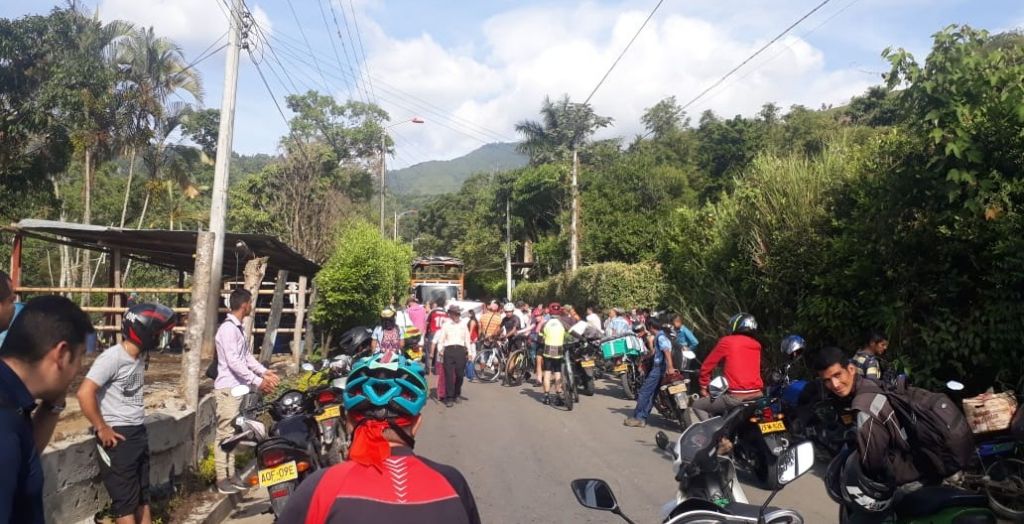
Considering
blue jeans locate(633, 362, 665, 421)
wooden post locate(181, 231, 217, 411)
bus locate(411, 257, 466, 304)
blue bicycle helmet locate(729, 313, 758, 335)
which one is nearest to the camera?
wooden post locate(181, 231, 217, 411)

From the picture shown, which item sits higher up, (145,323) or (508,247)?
(508,247)

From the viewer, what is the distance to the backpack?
11.8ft

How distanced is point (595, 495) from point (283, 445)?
9.66 ft

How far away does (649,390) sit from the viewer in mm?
11656

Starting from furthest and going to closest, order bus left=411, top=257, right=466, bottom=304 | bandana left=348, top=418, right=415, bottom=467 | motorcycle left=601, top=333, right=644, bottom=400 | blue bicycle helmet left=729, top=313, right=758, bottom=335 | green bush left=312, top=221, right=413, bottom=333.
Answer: bus left=411, top=257, right=466, bottom=304
green bush left=312, top=221, right=413, bottom=333
motorcycle left=601, top=333, right=644, bottom=400
blue bicycle helmet left=729, top=313, right=758, bottom=335
bandana left=348, top=418, right=415, bottom=467

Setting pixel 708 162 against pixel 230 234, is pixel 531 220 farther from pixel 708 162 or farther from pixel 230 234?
pixel 230 234

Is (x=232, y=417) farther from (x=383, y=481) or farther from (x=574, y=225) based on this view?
(x=574, y=225)

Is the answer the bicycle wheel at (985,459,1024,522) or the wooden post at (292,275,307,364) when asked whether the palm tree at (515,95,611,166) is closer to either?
the wooden post at (292,275,307,364)

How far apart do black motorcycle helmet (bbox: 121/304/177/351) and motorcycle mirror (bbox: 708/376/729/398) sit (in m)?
5.15

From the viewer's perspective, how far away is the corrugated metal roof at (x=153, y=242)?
12.9 m

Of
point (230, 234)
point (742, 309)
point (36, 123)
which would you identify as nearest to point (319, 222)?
point (36, 123)

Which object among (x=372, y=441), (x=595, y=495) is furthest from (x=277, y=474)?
(x=372, y=441)

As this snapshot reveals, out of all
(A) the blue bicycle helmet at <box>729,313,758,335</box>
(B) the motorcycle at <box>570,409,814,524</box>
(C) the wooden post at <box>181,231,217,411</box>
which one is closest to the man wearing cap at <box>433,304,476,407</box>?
(C) the wooden post at <box>181,231,217,411</box>

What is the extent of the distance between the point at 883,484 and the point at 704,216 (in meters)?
11.8
